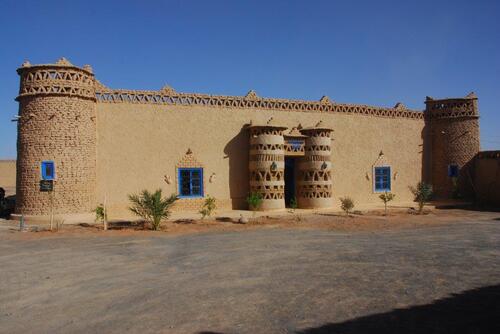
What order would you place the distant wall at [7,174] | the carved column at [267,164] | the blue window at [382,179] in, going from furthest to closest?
the distant wall at [7,174], the blue window at [382,179], the carved column at [267,164]

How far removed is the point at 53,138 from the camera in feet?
49.7

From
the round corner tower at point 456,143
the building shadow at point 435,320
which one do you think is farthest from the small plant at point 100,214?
the round corner tower at point 456,143

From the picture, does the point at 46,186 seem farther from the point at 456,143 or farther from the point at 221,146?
the point at 456,143

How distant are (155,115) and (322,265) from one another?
1096 cm

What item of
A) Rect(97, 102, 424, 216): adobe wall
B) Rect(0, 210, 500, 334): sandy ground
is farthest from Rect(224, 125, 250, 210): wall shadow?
Rect(0, 210, 500, 334): sandy ground

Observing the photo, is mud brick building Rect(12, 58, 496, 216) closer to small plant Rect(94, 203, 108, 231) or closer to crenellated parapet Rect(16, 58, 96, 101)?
crenellated parapet Rect(16, 58, 96, 101)

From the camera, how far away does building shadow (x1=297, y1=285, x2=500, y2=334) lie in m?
4.88

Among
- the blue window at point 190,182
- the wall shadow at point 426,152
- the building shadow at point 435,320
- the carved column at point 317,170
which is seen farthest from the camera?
the wall shadow at point 426,152

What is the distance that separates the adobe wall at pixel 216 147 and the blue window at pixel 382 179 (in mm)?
358

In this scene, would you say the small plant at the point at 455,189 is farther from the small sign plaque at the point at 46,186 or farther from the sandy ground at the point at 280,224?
the small sign plaque at the point at 46,186

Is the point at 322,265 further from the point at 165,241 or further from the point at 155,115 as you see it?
the point at 155,115

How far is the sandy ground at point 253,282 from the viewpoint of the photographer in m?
5.34

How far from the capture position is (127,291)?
6.94m

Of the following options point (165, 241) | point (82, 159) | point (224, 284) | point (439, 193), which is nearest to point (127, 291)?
point (224, 284)
